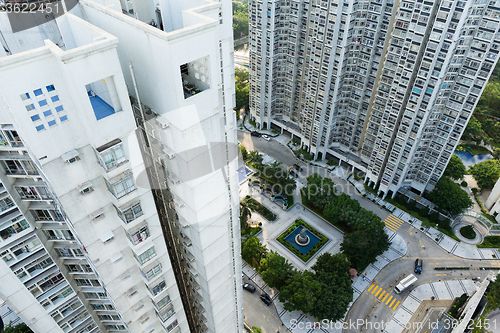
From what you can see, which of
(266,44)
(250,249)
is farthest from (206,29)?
(266,44)

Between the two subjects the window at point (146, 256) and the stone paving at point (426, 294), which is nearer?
the window at point (146, 256)

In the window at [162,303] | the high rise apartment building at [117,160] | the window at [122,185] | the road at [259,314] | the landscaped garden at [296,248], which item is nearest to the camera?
the high rise apartment building at [117,160]

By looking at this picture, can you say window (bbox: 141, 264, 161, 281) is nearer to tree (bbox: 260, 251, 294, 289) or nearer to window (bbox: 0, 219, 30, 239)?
window (bbox: 0, 219, 30, 239)

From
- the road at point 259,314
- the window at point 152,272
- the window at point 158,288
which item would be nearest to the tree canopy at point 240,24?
the road at point 259,314

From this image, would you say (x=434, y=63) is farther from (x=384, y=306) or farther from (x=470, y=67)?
(x=384, y=306)

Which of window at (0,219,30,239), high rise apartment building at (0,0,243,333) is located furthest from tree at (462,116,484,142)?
window at (0,219,30,239)

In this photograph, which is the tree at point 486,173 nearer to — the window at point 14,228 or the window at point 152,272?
the window at point 152,272

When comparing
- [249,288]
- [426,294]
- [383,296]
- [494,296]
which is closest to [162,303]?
[249,288]
